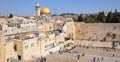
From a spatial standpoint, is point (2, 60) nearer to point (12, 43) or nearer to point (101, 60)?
point (12, 43)

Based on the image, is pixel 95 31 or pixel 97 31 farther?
pixel 95 31

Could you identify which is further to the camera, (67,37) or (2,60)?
(67,37)

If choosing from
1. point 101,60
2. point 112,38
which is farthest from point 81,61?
point 112,38

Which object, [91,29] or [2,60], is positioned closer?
[2,60]

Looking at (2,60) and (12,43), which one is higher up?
(12,43)

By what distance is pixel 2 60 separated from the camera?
42.7 ft

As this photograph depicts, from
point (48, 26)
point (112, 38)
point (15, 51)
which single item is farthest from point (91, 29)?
point (15, 51)

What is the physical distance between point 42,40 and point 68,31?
8.80 metres

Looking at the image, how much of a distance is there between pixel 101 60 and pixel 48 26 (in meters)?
12.4

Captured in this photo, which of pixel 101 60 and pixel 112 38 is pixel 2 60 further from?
pixel 112 38

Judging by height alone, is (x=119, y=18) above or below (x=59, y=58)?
above

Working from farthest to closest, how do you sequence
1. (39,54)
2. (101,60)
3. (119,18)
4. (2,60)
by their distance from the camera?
(119,18) < (39,54) < (101,60) < (2,60)

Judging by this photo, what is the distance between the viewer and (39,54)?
1631cm

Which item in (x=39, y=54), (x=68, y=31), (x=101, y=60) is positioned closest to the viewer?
(x=101, y=60)
